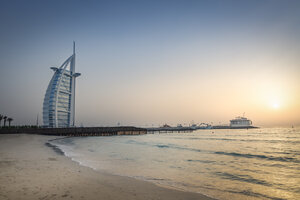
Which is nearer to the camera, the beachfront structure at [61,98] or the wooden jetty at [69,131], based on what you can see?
the wooden jetty at [69,131]

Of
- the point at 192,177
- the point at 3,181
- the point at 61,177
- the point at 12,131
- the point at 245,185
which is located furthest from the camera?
the point at 12,131

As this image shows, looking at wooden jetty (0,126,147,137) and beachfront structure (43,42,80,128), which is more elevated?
beachfront structure (43,42,80,128)

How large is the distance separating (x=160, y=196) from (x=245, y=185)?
481 centimetres

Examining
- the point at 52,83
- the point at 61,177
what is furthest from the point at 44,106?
the point at 61,177

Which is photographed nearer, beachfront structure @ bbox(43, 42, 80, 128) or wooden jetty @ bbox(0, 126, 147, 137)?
wooden jetty @ bbox(0, 126, 147, 137)

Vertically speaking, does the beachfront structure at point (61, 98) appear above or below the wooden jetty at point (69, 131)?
above

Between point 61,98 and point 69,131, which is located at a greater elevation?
point 61,98

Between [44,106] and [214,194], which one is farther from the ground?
[44,106]

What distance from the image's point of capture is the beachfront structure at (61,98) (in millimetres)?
104287

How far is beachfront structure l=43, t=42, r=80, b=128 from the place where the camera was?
10429cm

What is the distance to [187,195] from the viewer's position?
6355 millimetres

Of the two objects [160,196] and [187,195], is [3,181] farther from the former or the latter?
[187,195]

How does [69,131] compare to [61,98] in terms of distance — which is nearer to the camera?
[69,131]

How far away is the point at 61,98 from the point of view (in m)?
109
